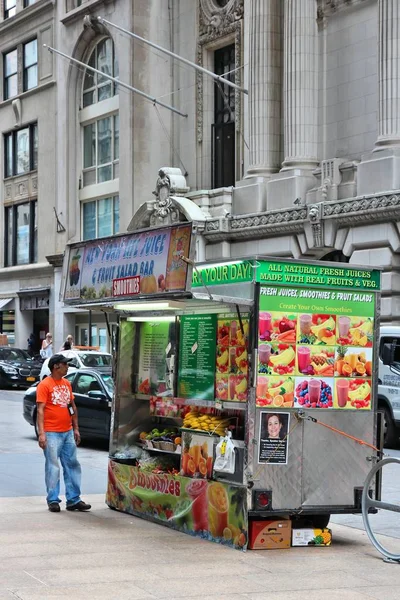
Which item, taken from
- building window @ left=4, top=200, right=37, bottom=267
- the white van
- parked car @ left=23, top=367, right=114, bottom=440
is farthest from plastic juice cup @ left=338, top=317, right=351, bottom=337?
building window @ left=4, top=200, right=37, bottom=267

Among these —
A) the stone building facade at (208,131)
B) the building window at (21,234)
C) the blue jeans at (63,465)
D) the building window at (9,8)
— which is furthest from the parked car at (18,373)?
the blue jeans at (63,465)

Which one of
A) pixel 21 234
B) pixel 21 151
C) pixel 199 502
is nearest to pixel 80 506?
pixel 199 502

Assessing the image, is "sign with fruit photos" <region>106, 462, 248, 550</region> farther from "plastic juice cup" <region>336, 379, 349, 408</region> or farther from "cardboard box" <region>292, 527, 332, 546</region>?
"plastic juice cup" <region>336, 379, 349, 408</region>

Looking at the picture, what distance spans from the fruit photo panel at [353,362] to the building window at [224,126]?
993 inches

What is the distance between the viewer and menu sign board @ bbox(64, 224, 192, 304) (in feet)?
34.7

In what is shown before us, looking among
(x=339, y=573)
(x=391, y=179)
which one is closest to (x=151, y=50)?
(x=391, y=179)

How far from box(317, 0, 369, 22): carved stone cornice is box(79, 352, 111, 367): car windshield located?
1203 cm

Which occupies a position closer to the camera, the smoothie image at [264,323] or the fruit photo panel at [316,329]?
the smoothie image at [264,323]

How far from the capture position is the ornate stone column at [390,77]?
2808 cm

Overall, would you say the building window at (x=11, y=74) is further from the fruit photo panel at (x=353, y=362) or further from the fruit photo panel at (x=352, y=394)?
the fruit photo panel at (x=352, y=394)

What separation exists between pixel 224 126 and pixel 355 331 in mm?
25775

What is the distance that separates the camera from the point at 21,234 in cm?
4959

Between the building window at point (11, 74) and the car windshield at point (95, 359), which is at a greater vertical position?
the building window at point (11, 74)

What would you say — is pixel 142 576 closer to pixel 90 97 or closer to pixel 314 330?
pixel 314 330
